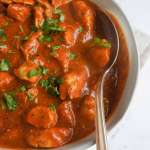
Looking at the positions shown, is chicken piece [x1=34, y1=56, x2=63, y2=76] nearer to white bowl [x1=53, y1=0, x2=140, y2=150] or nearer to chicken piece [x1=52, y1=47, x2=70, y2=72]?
chicken piece [x1=52, y1=47, x2=70, y2=72]

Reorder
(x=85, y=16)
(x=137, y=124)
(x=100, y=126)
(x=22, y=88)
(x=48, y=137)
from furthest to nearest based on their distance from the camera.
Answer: (x=137, y=124), (x=85, y=16), (x=22, y=88), (x=48, y=137), (x=100, y=126)

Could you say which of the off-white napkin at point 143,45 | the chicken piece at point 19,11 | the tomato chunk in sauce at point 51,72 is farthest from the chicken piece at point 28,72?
the off-white napkin at point 143,45

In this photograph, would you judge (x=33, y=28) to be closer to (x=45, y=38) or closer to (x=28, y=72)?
(x=45, y=38)

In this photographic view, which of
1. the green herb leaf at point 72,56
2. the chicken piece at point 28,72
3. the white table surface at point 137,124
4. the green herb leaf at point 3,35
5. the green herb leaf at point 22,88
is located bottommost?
the white table surface at point 137,124

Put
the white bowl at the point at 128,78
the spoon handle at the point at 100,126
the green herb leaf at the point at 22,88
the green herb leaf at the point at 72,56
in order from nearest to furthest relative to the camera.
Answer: the spoon handle at the point at 100,126 < the white bowl at the point at 128,78 < the green herb leaf at the point at 22,88 < the green herb leaf at the point at 72,56

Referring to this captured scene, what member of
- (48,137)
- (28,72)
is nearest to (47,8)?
(28,72)

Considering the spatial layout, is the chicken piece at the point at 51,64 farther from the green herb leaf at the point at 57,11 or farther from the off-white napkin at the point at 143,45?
the off-white napkin at the point at 143,45
